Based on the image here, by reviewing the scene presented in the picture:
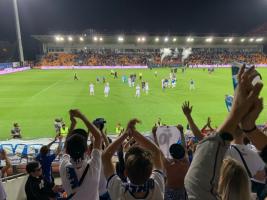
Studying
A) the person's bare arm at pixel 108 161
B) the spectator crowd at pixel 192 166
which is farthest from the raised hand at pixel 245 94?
the person's bare arm at pixel 108 161

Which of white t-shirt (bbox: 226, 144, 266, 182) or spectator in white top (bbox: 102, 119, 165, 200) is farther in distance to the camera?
white t-shirt (bbox: 226, 144, 266, 182)

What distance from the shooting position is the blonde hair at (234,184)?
7.20 feet

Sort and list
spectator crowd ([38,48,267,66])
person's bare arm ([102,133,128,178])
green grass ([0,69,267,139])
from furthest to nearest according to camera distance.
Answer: spectator crowd ([38,48,267,66]) → green grass ([0,69,267,139]) → person's bare arm ([102,133,128,178])

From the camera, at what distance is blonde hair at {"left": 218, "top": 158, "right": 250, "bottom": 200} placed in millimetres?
2195

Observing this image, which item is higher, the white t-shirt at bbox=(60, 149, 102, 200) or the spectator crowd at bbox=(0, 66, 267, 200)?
the spectator crowd at bbox=(0, 66, 267, 200)

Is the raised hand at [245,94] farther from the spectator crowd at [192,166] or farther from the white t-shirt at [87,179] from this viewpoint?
the white t-shirt at [87,179]

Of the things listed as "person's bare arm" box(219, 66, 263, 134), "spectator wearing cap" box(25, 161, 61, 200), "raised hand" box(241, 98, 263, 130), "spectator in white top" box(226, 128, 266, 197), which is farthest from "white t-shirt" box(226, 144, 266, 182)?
"spectator wearing cap" box(25, 161, 61, 200)

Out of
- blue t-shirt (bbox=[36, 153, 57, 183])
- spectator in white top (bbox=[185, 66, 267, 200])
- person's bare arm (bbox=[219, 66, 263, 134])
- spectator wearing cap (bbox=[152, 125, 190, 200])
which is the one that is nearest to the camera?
spectator in white top (bbox=[185, 66, 267, 200])

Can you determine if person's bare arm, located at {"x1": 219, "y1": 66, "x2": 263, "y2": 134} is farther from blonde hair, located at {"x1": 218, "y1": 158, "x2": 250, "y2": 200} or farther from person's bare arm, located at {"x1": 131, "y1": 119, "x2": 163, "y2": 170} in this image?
person's bare arm, located at {"x1": 131, "y1": 119, "x2": 163, "y2": 170}

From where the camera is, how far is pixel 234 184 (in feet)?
7.34

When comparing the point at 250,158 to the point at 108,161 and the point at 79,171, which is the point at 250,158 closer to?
the point at 108,161

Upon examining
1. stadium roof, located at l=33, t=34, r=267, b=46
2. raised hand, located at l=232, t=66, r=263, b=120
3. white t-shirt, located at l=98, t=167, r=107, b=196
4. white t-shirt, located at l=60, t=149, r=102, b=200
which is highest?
stadium roof, located at l=33, t=34, r=267, b=46

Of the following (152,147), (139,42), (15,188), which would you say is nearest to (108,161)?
(152,147)

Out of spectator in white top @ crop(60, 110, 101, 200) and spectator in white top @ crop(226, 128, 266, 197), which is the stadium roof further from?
spectator in white top @ crop(226, 128, 266, 197)
